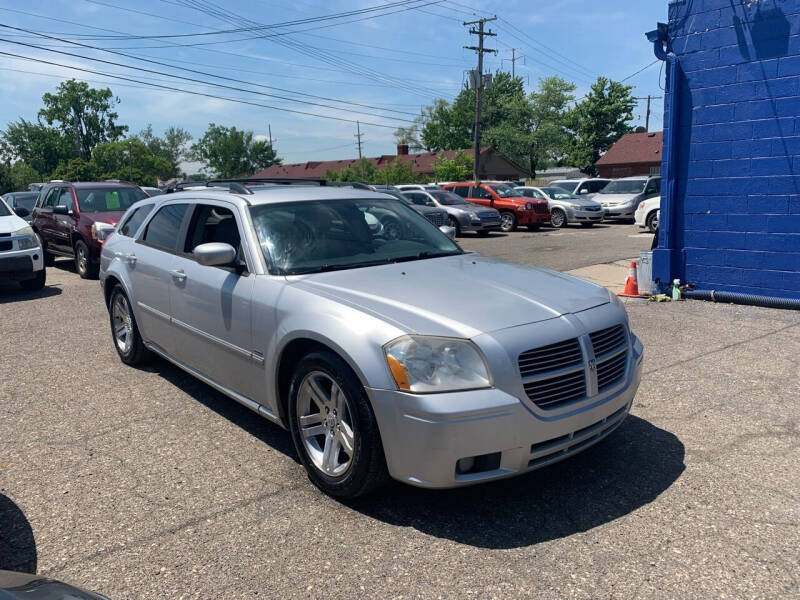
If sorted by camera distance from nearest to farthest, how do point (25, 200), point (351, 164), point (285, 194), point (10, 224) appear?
point (285, 194) → point (10, 224) → point (25, 200) → point (351, 164)

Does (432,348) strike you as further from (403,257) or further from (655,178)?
(655,178)

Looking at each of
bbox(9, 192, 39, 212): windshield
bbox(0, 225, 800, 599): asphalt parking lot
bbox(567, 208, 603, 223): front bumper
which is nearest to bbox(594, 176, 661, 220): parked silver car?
bbox(567, 208, 603, 223): front bumper

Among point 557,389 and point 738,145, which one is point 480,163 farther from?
point 557,389

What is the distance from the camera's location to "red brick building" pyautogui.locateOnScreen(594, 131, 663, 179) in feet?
178

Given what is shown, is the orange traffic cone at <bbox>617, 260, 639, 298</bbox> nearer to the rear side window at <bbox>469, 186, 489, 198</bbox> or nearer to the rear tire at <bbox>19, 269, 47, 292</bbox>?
the rear tire at <bbox>19, 269, 47, 292</bbox>

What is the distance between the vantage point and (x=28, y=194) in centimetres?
2005

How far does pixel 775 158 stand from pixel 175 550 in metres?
8.03

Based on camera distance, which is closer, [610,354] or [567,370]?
[567,370]

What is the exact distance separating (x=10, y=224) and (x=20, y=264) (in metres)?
0.91

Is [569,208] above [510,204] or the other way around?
the other way around

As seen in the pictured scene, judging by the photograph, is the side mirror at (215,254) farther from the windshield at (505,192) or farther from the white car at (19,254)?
the windshield at (505,192)

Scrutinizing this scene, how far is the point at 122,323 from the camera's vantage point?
6176 millimetres

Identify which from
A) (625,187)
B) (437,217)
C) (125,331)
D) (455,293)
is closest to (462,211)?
(437,217)

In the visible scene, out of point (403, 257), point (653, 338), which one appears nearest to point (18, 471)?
point (403, 257)
